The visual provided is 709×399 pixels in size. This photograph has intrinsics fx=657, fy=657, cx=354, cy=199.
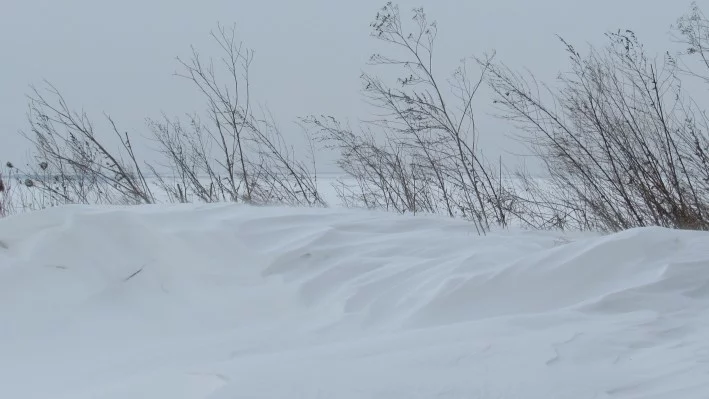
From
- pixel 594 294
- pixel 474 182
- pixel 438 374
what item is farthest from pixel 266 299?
pixel 474 182

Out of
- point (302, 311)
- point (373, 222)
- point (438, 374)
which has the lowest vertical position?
point (438, 374)

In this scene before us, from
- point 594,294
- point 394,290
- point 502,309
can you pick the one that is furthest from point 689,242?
point 394,290

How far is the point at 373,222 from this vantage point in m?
3.21

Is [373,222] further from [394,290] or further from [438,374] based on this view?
[438,374]

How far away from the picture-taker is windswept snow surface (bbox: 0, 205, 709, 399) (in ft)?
4.99

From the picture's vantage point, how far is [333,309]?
2.15 meters

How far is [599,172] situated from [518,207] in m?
0.60

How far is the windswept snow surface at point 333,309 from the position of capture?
59.9 inches

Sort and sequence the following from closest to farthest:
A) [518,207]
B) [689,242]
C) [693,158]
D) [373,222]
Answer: [689,242]
[373,222]
[693,158]
[518,207]

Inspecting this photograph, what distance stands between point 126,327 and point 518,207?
3250 mm

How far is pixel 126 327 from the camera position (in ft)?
6.89

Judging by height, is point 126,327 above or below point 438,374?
above

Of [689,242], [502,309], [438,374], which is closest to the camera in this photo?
[438,374]

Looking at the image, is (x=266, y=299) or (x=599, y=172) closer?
(x=266, y=299)
